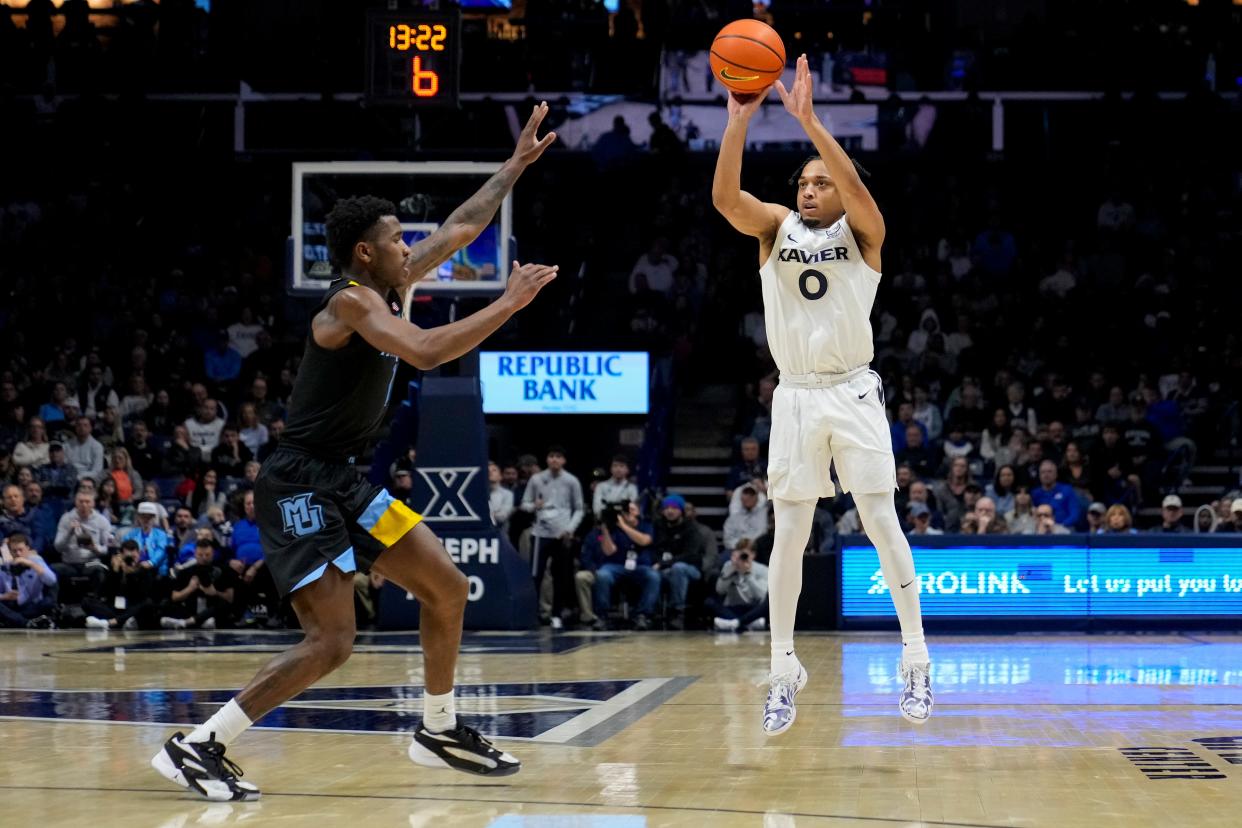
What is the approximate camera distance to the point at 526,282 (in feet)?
17.0

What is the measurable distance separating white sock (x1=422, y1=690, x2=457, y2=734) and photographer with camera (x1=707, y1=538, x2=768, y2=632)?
905 centimetres

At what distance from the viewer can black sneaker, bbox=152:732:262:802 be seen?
5.10 meters

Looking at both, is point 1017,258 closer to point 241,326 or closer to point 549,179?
point 549,179

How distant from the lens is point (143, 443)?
1805 centimetres

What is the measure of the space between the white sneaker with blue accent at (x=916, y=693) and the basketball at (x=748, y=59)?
97.6 inches

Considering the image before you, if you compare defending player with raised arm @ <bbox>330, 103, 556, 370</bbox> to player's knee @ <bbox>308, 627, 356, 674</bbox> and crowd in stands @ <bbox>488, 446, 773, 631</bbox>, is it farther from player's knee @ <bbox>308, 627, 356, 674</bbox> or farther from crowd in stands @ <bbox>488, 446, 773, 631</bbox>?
crowd in stands @ <bbox>488, 446, 773, 631</bbox>

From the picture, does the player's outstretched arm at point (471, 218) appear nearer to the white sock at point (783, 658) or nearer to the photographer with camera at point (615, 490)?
the white sock at point (783, 658)

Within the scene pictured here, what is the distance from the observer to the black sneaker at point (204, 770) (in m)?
5.10

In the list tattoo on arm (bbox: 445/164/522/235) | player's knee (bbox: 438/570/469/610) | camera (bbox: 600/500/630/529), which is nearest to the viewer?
player's knee (bbox: 438/570/469/610)

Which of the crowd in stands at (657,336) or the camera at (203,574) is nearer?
the camera at (203,574)

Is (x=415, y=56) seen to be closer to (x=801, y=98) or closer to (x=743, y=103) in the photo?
(x=743, y=103)

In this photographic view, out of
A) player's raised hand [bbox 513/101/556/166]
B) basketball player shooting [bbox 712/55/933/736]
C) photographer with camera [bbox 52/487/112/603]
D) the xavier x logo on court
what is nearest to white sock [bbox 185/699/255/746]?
basketball player shooting [bbox 712/55/933/736]

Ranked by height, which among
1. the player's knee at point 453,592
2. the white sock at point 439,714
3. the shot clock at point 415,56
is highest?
the shot clock at point 415,56

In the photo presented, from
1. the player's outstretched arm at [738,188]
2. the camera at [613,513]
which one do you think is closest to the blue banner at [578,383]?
the camera at [613,513]
